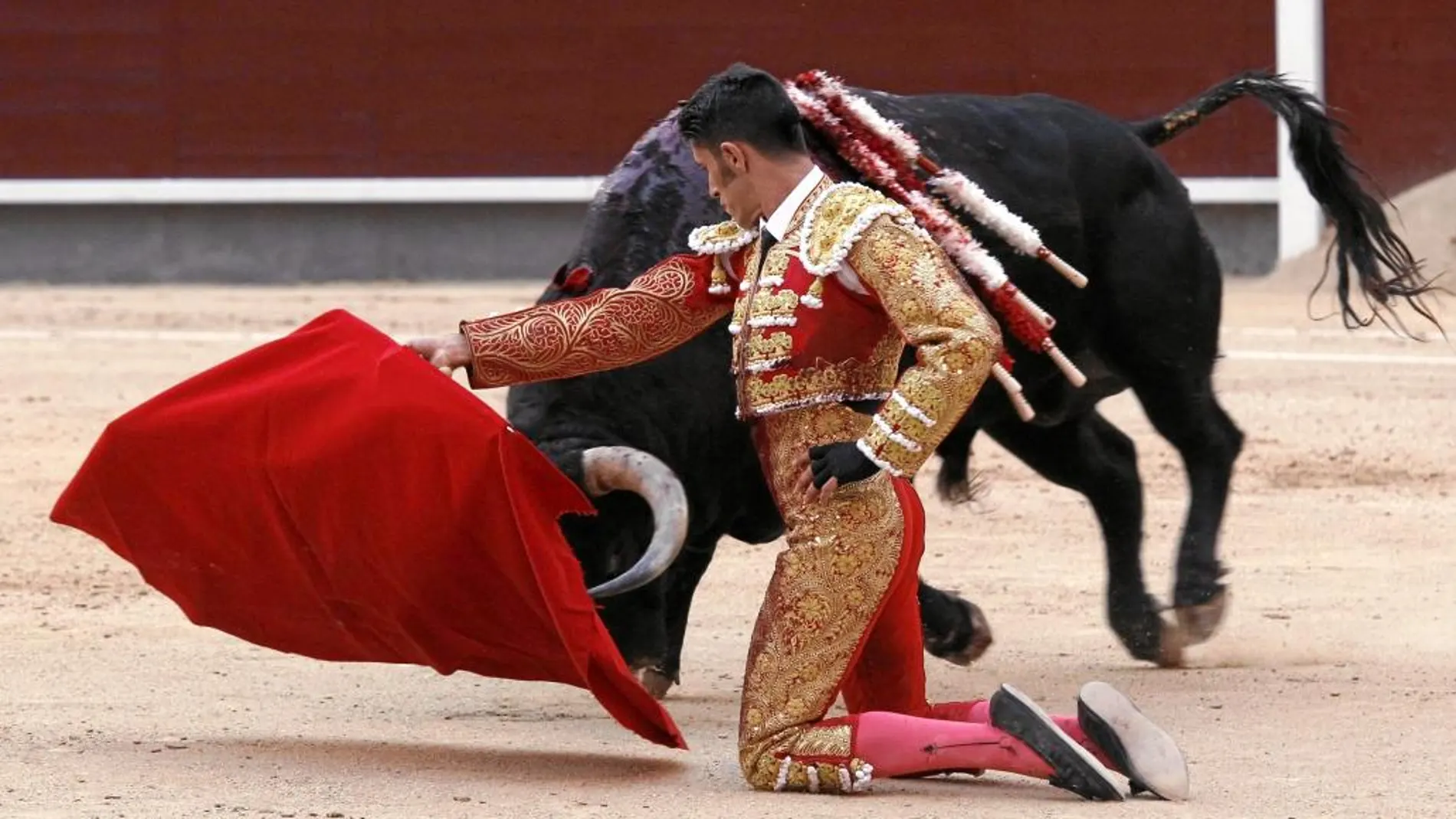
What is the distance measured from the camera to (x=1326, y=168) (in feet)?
15.6

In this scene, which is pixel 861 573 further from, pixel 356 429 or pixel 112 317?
pixel 112 317

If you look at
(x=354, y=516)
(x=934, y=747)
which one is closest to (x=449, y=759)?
(x=354, y=516)

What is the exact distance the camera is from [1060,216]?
169 inches

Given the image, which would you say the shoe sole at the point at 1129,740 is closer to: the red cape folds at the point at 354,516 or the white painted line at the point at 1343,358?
the red cape folds at the point at 354,516

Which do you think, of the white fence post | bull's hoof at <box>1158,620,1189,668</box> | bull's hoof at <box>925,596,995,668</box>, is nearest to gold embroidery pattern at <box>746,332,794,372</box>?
bull's hoof at <box>925,596,995,668</box>

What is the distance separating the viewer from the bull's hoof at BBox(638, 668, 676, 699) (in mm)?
3846

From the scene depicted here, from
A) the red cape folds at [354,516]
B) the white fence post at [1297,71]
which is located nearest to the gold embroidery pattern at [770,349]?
the red cape folds at [354,516]

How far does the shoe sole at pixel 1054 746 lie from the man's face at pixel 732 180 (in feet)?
2.06

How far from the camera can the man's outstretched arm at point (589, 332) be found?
128 inches

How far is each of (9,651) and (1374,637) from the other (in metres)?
2.26

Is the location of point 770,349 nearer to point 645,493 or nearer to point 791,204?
point 791,204

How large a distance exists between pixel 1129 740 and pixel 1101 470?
1.79 meters

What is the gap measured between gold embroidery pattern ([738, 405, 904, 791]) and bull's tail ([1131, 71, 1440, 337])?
1853 mm

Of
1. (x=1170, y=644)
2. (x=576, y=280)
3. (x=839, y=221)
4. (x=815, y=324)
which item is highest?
(x=839, y=221)
